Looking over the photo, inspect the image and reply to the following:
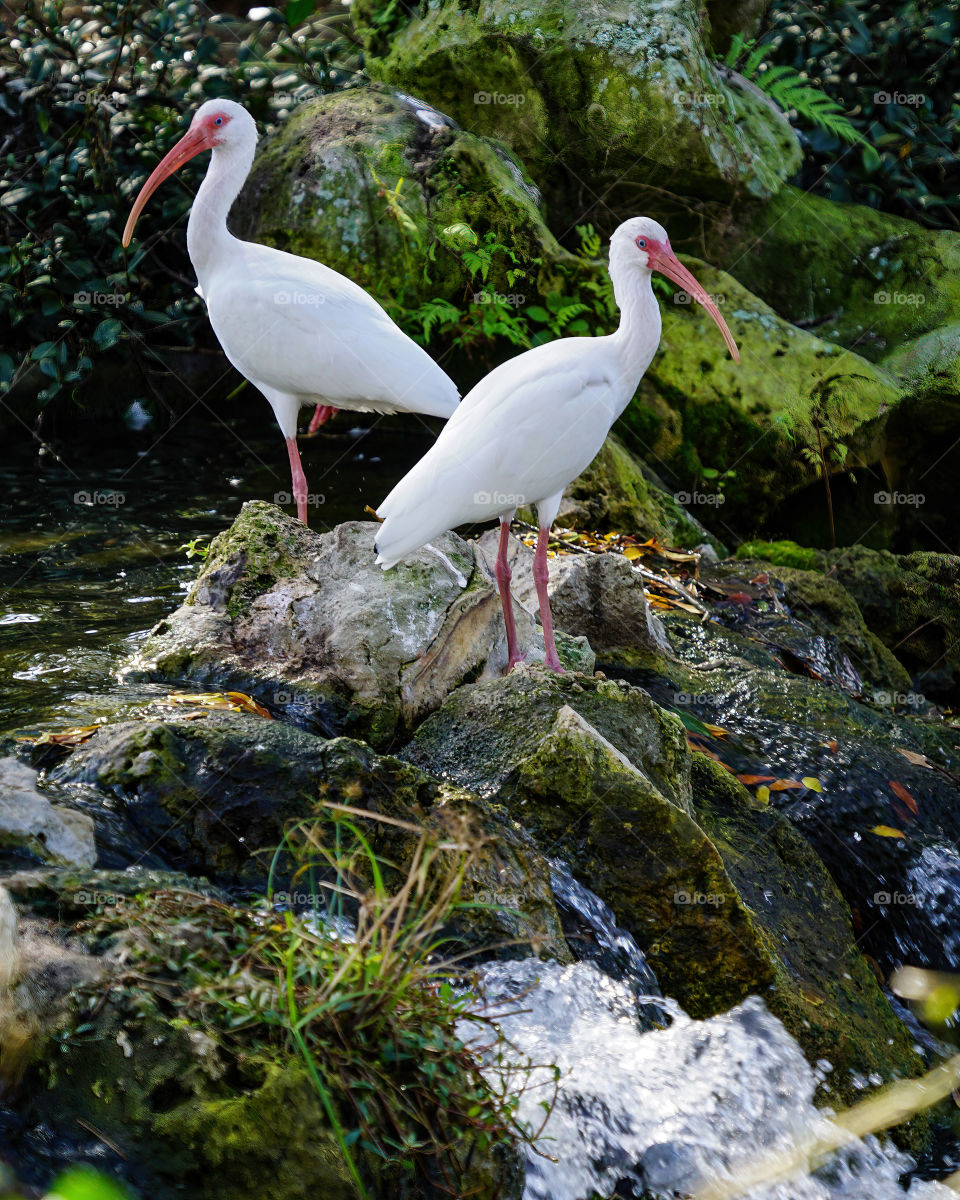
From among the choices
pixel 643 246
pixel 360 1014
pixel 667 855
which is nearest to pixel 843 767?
pixel 667 855

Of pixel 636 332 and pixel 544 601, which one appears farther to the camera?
pixel 636 332

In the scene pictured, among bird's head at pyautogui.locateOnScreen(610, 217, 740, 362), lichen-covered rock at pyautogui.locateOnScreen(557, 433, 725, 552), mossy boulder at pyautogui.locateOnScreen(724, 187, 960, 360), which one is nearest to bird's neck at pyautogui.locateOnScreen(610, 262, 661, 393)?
bird's head at pyautogui.locateOnScreen(610, 217, 740, 362)

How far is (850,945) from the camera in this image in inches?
157

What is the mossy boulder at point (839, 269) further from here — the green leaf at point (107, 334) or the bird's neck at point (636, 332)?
the bird's neck at point (636, 332)

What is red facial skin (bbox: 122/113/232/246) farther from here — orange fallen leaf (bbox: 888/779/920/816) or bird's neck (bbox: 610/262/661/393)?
orange fallen leaf (bbox: 888/779/920/816)

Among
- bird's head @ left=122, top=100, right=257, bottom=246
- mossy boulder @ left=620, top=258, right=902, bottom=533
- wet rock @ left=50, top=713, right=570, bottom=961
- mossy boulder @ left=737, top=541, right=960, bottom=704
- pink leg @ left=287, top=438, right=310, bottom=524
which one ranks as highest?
bird's head @ left=122, top=100, right=257, bottom=246

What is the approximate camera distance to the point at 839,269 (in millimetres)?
9930

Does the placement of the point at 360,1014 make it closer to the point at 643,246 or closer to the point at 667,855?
the point at 667,855

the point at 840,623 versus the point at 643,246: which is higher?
the point at 643,246

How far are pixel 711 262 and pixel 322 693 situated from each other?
6657 mm

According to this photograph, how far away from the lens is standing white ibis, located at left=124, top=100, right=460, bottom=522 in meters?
5.49

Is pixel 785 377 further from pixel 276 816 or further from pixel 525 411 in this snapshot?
pixel 276 816

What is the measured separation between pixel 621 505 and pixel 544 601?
247cm

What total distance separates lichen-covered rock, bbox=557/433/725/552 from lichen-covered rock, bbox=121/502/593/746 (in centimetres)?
220
